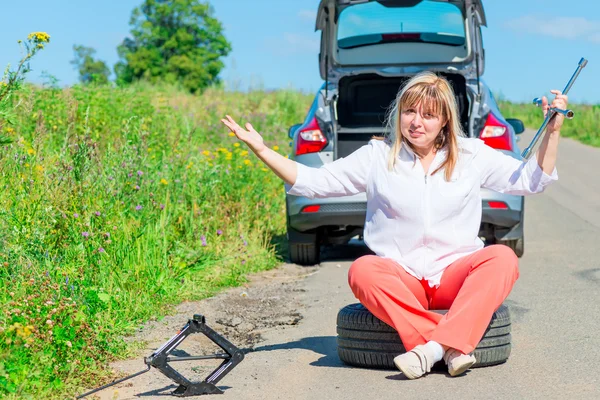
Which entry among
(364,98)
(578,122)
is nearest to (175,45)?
(578,122)

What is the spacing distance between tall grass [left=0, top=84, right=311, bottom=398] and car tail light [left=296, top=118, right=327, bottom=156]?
679mm

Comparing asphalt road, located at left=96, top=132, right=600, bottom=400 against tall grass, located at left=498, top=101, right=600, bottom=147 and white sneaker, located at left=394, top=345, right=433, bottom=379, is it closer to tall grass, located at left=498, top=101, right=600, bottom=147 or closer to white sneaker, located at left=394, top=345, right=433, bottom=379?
white sneaker, located at left=394, top=345, right=433, bottom=379

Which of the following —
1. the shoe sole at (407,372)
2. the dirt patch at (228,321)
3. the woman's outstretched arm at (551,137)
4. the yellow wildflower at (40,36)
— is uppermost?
the yellow wildflower at (40,36)

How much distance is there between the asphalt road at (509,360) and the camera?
4.39m

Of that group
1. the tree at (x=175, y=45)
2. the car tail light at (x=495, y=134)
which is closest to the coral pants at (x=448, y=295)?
the car tail light at (x=495, y=134)

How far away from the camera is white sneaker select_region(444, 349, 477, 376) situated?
446 centimetres

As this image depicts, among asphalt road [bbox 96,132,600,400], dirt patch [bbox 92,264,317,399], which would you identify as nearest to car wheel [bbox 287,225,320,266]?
asphalt road [bbox 96,132,600,400]

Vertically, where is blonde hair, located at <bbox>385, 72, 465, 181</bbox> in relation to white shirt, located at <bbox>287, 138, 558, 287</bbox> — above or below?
above

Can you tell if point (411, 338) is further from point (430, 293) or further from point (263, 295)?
point (263, 295)

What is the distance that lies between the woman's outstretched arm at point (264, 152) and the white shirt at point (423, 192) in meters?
0.05

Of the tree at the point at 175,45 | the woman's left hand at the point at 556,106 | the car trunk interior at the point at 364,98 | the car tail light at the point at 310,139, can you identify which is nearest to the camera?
the woman's left hand at the point at 556,106

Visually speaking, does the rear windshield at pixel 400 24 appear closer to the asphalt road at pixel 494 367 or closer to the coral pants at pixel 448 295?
the asphalt road at pixel 494 367

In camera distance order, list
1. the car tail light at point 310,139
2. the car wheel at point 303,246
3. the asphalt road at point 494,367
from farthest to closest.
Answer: the car wheel at point 303,246 → the car tail light at point 310,139 → the asphalt road at point 494,367

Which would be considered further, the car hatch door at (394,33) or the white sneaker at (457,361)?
the car hatch door at (394,33)
